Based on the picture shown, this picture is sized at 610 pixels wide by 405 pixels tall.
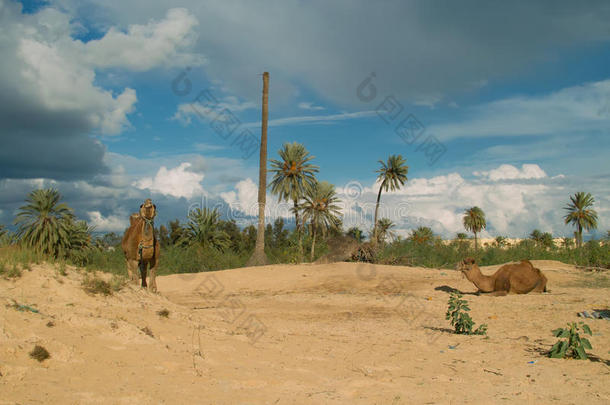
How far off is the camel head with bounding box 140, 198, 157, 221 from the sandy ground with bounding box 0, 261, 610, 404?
233 centimetres

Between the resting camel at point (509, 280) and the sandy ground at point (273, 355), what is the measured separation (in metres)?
1.33

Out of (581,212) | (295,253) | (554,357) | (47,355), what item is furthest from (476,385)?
(581,212)

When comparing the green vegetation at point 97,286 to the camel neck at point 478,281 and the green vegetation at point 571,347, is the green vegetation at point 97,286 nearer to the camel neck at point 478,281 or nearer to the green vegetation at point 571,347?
the green vegetation at point 571,347

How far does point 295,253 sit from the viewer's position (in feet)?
84.4

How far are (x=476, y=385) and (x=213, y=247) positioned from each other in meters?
20.5

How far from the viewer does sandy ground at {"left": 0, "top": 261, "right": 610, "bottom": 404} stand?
410 cm

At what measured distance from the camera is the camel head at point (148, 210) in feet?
32.3

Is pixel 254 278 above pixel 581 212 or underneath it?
underneath

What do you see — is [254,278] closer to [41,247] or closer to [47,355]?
[41,247]

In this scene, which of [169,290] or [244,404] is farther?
[169,290]

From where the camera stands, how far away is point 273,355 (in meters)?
5.86

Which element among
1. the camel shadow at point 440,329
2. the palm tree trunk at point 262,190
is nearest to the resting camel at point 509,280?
the camel shadow at point 440,329

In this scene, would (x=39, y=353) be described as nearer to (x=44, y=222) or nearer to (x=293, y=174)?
(x=44, y=222)


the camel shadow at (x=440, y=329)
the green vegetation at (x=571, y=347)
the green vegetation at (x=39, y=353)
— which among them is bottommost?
the camel shadow at (x=440, y=329)
